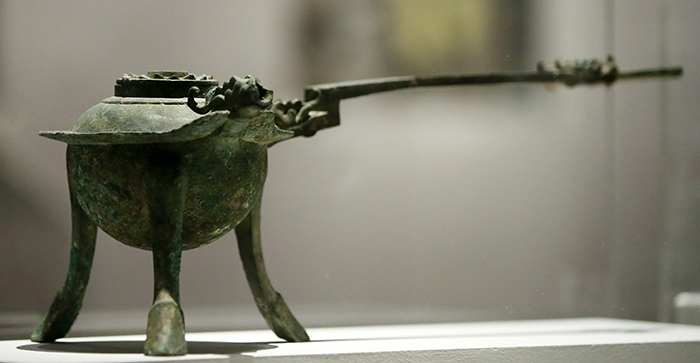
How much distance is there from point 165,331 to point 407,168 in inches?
67.6

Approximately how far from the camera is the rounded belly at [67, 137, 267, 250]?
288cm

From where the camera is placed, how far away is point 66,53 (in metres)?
3.74

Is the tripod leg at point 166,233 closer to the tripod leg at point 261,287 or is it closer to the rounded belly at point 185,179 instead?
the rounded belly at point 185,179

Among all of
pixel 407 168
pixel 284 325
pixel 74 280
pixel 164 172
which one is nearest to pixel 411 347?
pixel 284 325

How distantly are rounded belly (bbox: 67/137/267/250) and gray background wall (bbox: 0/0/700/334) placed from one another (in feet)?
2.60

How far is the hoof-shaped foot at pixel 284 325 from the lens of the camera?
3271mm

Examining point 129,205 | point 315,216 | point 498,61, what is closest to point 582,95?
point 498,61

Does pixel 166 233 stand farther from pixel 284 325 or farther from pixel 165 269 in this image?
pixel 284 325

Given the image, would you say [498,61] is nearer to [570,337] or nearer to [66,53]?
[570,337]

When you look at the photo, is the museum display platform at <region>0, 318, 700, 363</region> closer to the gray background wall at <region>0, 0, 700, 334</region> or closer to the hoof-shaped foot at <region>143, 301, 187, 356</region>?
the hoof-shaped foot at <region>143, 301, 187, 356</region>

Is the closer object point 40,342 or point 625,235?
point 40,342

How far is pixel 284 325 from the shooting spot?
327cm

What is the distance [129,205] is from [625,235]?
244 cm

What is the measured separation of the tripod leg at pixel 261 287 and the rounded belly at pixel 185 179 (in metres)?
0.26
